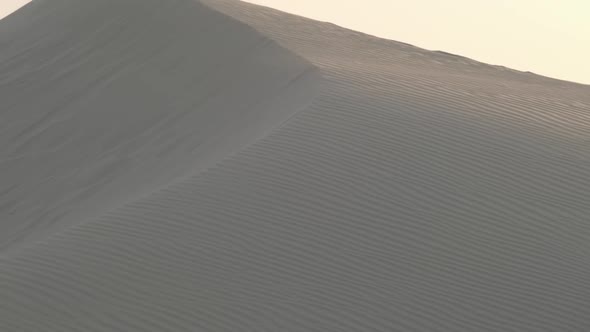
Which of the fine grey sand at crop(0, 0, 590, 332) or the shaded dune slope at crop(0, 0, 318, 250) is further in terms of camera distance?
the shaded dune slope at crop(0, 0, 318, 250)

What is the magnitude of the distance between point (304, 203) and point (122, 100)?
5.79 metres

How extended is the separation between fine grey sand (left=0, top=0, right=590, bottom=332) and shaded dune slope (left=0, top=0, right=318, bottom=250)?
0.04 m

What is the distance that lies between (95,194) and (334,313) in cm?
382

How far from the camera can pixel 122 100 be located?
42.5 ft

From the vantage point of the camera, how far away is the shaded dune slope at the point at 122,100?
31.7 feet

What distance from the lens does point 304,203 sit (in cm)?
769

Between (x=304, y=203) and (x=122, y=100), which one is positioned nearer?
(x=304, y=203)

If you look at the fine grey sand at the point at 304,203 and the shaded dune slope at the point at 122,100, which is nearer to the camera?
the fine grey sand at the point at 304,203

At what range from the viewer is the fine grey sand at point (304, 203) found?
6.52 metres

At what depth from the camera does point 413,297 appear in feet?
21.5

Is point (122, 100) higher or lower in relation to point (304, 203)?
lower

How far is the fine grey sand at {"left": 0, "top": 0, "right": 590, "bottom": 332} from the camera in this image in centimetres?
652

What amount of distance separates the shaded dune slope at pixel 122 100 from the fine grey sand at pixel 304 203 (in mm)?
44

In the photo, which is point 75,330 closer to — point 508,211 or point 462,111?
point 508,211
